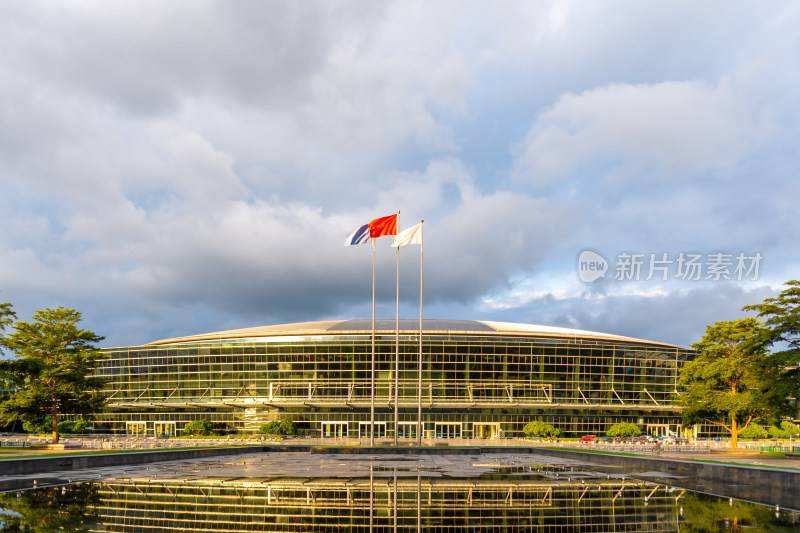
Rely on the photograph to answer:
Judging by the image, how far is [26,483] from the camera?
22.7m

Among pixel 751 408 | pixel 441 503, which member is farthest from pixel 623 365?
pixel 441 503

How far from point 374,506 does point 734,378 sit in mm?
51728

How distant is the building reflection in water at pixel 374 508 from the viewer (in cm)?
1451

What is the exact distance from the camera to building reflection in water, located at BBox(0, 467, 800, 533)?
14508 mm

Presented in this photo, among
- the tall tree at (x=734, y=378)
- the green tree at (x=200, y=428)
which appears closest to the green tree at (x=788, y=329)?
the tall tree at (x=734, y=378)

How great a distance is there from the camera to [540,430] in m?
79.1

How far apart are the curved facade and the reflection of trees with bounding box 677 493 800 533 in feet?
211

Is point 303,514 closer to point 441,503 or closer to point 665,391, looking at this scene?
point 441,503

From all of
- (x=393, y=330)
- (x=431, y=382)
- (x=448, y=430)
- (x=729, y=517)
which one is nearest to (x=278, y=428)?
(x=393, y=330)

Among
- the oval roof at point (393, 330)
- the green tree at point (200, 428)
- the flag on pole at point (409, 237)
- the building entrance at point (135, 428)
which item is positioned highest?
the flag on pole at point (409, 237)

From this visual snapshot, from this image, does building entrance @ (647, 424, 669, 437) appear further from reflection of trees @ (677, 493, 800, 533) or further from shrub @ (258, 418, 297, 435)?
reflection of trees @ (677, 493, 800, 533)

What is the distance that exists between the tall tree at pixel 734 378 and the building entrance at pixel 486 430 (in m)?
27.1

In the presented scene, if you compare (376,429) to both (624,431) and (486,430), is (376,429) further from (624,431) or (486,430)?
(624,431)

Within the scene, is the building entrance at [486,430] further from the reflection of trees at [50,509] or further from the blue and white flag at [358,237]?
the reflection of trees at [50,509]
